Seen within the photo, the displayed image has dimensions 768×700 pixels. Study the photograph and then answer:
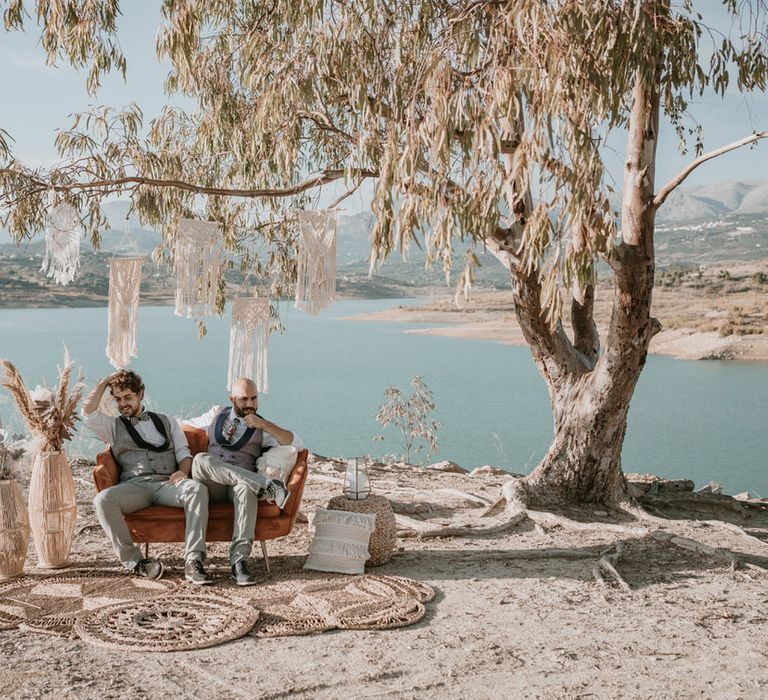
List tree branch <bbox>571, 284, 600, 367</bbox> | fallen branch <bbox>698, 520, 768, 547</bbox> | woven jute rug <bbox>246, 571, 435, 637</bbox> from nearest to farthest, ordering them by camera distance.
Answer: woven jute rug <bbox>246, 571, 435, 637</bbox>
fallen branch <bbox>698, 520, 768, 547</bbox>
tree branch <bbox>571, 284, 600, 367</bbox>

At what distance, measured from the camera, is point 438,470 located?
296 inches

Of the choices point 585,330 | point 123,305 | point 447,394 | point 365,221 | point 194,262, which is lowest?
point 447,394

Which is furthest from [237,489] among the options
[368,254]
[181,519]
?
[368,254]

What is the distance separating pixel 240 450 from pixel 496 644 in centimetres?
154

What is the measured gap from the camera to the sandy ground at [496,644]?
2793 mm

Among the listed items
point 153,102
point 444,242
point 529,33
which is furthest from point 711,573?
point 153,102

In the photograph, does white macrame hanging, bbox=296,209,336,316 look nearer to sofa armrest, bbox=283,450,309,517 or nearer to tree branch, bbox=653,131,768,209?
sofa armrest, bbox=283,450,309,517

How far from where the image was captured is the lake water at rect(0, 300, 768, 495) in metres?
12.7

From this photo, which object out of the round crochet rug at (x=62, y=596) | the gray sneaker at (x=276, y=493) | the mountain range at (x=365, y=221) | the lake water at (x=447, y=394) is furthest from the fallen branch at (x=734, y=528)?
the lake water at (x=447, y=394)

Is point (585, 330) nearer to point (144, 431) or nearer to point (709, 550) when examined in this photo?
point (709, 550)

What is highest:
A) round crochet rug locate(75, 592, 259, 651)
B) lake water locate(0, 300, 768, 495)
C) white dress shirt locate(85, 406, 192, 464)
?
white dress shirt locate(85, 406, 192, 464)

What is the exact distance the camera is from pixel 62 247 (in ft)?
16.4

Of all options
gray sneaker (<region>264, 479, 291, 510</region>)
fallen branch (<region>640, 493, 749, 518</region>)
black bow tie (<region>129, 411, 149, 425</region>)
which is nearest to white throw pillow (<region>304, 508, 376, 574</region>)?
gray sneaker (<region>264, 479, 291, 510</region>)

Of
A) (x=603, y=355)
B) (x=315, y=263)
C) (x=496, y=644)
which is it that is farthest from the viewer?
(x=603, y=355)
